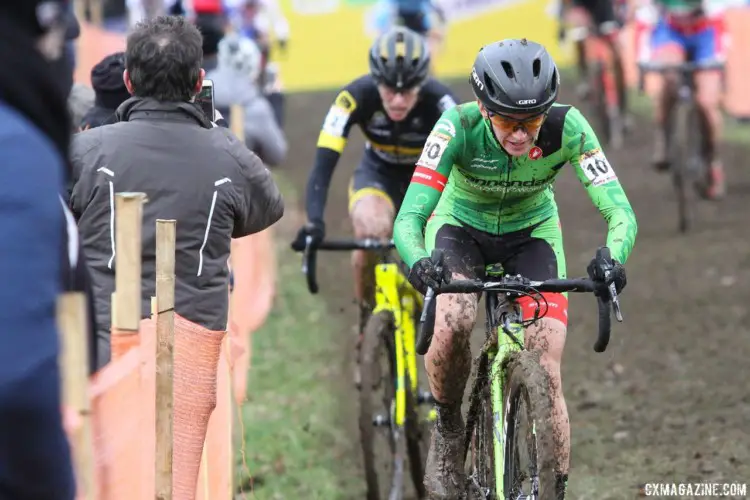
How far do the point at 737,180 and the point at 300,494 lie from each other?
10.2 metres

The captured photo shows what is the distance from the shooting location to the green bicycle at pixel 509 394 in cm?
483

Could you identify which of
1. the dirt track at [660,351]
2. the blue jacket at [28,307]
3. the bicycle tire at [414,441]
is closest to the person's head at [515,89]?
the bicycle tire at [414,441]

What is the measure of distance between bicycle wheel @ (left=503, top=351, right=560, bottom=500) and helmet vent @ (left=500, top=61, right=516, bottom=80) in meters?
1.11

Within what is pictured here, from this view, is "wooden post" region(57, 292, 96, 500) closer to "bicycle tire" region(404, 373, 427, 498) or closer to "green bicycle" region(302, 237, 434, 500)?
"green bicycle" region(302, 237, 434, 500)

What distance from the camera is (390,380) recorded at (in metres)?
6.89

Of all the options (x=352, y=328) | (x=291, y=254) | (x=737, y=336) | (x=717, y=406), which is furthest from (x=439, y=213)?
(x=291, y=254)

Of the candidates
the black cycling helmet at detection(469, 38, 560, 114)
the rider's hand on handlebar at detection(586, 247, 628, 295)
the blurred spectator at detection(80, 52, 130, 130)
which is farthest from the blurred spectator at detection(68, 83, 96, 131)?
the rider's hand on handlebar at detection(586, 247, 628, 295)

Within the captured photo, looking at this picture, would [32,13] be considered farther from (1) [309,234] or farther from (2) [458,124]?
(1) [309,234]

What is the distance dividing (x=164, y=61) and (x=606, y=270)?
178cm

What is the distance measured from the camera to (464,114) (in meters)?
5.77

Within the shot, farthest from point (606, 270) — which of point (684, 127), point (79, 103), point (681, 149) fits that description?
point (684, 127)

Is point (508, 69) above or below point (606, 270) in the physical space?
above

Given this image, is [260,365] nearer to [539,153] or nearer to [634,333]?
[634,333]

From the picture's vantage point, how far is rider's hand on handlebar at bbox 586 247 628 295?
4918mm
